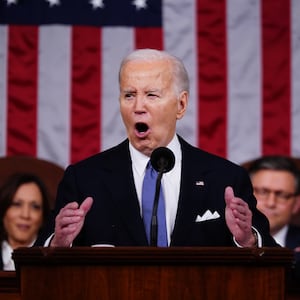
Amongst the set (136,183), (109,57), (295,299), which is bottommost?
(295,299)

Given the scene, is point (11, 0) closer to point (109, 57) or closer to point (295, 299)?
point (109, 57)

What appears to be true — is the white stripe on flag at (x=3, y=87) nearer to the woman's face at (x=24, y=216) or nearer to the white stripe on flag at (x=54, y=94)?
the white stripe on flag at (x=54, y=94)

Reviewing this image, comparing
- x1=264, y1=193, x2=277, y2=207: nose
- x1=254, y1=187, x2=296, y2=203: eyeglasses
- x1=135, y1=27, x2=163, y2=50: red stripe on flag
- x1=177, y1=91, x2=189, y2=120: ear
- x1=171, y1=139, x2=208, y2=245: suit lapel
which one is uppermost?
x1=135, y1=27, x2=163, y2=50: red stripe on flag

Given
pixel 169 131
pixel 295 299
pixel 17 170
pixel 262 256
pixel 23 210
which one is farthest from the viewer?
pixel 17 170

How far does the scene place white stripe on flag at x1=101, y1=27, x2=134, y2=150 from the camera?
258 inches

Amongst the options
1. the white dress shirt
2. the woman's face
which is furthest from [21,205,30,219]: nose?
the white dress shirt

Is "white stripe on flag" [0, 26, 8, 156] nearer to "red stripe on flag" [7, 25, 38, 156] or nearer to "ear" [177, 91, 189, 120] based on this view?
"red stripe on flag" [7, 25, 38, 156]

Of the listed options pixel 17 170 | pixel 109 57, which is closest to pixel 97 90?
pixel 109 57

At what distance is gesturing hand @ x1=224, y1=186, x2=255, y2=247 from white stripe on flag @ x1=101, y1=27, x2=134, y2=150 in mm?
2818

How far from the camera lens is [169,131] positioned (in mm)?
4254

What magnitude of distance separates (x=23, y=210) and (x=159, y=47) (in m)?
1.24

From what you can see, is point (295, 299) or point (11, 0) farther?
point (11, 0)

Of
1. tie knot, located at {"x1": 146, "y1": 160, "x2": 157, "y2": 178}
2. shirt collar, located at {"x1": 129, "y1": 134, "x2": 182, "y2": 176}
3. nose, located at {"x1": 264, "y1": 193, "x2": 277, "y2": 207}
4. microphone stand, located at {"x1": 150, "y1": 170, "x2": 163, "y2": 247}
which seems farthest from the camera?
nose, located at {"x1": 264, "y1": 193, "x2": 277, "y2": 207}

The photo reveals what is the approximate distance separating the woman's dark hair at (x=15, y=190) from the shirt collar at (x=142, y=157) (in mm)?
1798
